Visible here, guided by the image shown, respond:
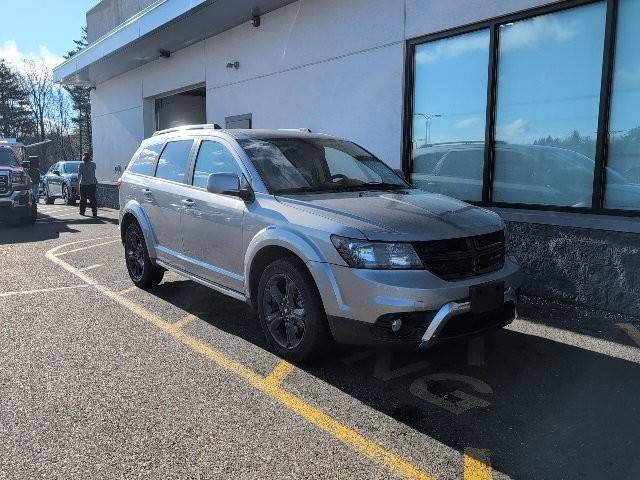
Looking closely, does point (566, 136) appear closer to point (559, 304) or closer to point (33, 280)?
point (559, 304)

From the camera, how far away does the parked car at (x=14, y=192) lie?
12.8 meters

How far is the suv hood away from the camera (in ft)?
11.8

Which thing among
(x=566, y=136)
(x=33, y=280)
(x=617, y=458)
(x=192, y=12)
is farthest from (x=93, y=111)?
(x=617, y=458)

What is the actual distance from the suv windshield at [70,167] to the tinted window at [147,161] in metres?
16.8

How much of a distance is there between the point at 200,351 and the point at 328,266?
4.75ft

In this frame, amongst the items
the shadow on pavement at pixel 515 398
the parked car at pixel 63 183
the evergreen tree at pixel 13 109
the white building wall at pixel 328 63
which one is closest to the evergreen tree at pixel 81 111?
the evergreen tree at pixel 13 109

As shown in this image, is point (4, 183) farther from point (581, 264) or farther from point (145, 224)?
point (581, 264)

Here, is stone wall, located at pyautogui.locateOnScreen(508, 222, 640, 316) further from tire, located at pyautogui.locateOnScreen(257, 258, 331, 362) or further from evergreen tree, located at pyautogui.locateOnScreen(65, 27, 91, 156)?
evergreen tree, located at pyautogui.locateOnScreen(65, 27, 91, 156)

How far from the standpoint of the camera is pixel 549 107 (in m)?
6.58

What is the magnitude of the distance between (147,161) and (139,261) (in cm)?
118

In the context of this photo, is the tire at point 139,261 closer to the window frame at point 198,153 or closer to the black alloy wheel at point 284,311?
the window frame at point 198,153

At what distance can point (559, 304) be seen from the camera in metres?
5.97

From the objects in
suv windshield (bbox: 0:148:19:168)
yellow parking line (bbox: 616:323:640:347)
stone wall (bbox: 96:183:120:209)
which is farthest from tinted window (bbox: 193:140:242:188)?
stone wall (bbox: 96:183:120:209)

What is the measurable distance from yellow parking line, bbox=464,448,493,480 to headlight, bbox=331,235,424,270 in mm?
1166
